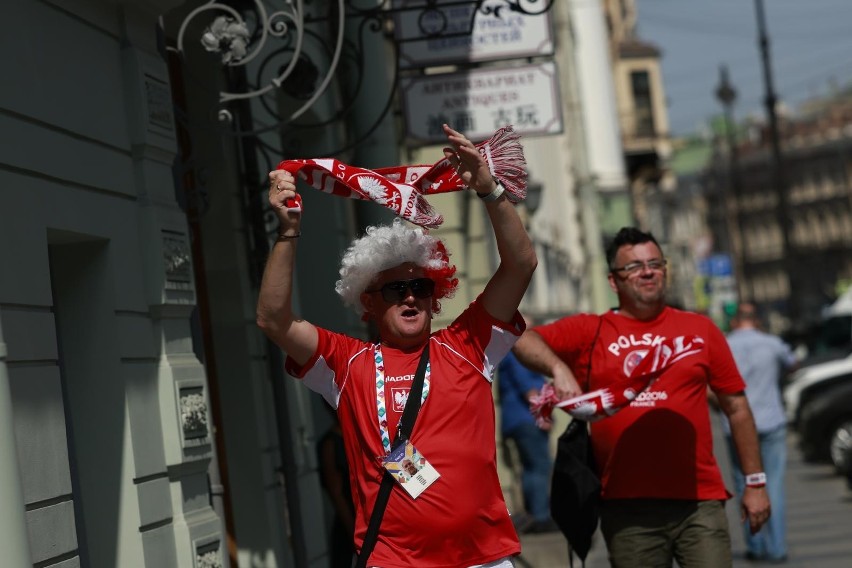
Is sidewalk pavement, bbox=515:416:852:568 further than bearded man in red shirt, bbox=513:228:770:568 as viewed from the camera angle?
Yes

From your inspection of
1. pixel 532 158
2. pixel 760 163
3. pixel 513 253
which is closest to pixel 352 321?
pixel 513 253

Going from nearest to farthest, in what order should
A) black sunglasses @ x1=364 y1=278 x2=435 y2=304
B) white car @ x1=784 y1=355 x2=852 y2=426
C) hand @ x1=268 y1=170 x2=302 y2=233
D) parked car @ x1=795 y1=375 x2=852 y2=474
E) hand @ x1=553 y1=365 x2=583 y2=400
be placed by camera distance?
hand @ x1=268 y1=170 x2=302 y2=233
black sunglasses @ x1=364 y1=278 x2=435 y2=304
hand @ x1=553 y1=365 x2=583 y2=400
parked car @ x1=795 y1=375 x2=852 y2=474
white car @ x1=784 y1=355 x2=852 y2=426

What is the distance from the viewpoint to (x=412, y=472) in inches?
214

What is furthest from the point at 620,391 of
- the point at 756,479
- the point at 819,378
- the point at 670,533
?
the point at 819,378

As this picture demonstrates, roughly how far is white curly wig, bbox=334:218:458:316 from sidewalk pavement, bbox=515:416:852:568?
632 cm

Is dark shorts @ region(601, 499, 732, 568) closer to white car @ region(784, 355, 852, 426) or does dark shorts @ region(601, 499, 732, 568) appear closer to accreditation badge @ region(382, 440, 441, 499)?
accreditation badge @ region(382, 440, 441, 499)

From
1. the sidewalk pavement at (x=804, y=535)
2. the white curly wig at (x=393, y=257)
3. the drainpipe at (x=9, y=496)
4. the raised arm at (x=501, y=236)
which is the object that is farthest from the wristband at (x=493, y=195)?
the sidewalk pavement at (x=804, y=535)

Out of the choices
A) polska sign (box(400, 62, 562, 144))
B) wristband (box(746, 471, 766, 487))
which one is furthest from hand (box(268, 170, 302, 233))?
polska sign (box(400, 62, 562, 144))

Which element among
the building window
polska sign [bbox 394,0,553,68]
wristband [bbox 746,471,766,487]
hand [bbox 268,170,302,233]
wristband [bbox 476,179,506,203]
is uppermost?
the building window

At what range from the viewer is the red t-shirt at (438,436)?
5.42 m

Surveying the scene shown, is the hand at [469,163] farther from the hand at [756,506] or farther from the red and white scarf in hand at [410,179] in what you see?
the hand at [756,506]

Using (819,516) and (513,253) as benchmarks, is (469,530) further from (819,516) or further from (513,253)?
(819,516)

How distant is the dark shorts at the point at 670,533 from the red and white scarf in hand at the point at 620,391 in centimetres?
49

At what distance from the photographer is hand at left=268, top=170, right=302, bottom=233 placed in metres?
5.36
